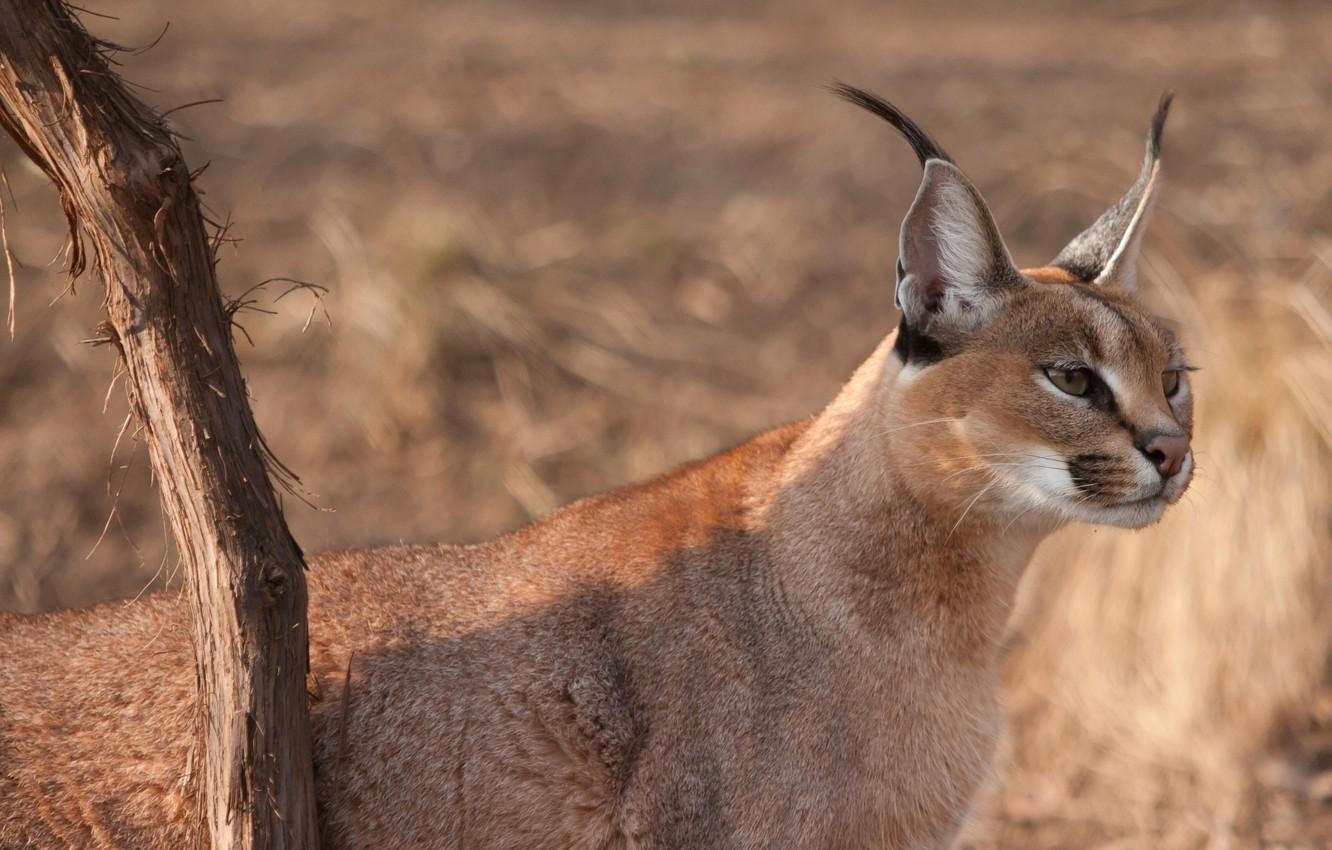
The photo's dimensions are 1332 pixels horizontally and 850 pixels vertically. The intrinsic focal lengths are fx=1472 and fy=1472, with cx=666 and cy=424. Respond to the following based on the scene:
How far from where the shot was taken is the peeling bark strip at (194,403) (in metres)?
3.64

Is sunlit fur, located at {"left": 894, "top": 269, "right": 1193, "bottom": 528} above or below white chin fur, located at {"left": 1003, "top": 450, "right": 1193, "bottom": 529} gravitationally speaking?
above

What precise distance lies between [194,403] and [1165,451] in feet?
8.95

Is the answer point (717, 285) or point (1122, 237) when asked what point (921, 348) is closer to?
point (1122, 237)

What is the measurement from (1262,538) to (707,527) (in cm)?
407

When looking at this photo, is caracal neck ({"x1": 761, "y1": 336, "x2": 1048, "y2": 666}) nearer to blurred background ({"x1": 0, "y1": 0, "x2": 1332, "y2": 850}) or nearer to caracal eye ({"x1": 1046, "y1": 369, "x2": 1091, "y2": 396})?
caracal eye ({"x1": 1046, "y1": 369, "x2": 1091, "y2": 396})

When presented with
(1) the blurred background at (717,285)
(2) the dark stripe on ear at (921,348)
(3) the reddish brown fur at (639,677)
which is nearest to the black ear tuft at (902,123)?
(2) the dark stripe on ear at (921,348)

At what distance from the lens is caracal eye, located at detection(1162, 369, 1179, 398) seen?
4656 millimetres

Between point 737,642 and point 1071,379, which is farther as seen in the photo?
point 737,642

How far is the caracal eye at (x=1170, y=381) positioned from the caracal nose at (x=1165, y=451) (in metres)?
0.39

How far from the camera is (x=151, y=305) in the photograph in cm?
381

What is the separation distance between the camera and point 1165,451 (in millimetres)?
4273

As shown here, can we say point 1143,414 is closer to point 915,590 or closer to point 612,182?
point 915,590

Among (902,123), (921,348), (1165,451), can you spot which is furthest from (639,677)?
(902,123)

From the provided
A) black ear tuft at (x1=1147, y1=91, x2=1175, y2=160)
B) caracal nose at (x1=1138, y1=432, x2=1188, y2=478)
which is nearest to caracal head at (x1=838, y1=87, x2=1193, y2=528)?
caracal nose at (x1=1138, y1=432, x2=1188, y2=478)
